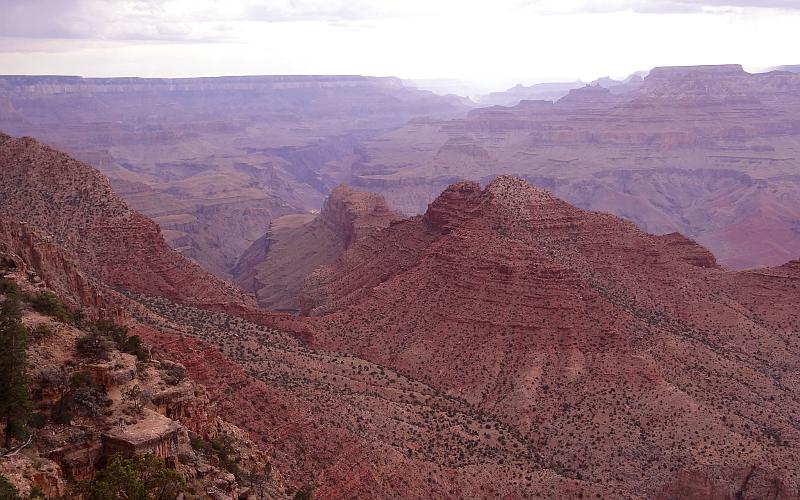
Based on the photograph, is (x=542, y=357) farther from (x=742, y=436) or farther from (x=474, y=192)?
(x=474, y=192)

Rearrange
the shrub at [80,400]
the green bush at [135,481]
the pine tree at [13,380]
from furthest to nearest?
the shrub at [80,400], the pine tree at [13,380], the green bush at [135,481]

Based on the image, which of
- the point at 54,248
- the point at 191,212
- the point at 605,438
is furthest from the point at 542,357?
the point at 191,212

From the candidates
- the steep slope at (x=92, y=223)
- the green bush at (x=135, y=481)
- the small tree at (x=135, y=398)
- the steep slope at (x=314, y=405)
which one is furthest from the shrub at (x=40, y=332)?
the steep slope at (x=92, y=223)

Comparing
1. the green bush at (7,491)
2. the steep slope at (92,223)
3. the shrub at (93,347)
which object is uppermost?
the shrub at (93,347)

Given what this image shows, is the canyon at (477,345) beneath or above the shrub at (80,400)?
beneath

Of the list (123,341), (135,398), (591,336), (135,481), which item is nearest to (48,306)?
(123,341)

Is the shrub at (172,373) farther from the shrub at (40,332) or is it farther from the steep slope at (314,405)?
the shrub at (40,332)

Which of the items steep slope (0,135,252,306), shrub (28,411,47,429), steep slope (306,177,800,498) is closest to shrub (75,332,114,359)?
shrub (28,411,47,429)
